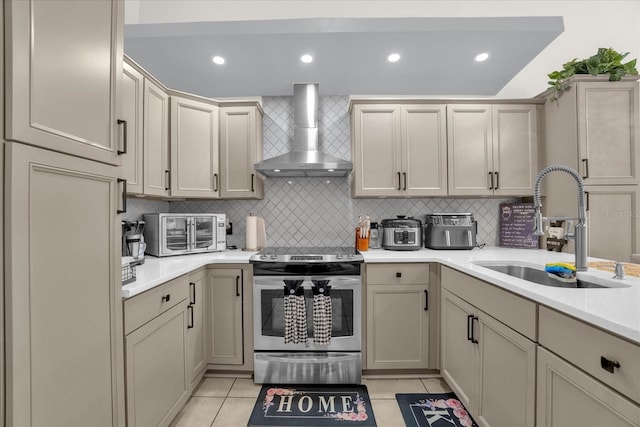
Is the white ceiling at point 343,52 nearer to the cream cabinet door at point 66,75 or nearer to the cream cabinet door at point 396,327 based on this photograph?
the cream cabinet door at point 66,75

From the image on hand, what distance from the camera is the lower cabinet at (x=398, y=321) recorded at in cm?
225

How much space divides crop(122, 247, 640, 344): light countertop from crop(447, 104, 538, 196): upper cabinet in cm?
63

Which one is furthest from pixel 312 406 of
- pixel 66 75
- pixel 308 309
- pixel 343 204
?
pixel 66 75

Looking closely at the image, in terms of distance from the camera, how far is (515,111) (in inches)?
104

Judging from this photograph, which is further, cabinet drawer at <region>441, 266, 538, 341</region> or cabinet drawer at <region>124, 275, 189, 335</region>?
→ cabinet drawer at <region>124, 275, 189, 335</region>

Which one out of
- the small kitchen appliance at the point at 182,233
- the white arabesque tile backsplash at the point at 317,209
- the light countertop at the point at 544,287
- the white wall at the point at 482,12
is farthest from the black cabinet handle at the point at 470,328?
the white wall at the point at 482,12

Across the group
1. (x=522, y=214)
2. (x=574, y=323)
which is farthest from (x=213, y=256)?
(x=522, y=214)

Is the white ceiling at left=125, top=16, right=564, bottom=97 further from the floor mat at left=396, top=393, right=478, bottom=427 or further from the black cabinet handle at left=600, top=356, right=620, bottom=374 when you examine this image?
the floor mat at left=396, top=393, right=478, bottom=427

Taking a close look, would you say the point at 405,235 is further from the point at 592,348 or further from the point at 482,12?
the point at 482,12

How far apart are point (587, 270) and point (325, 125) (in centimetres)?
228

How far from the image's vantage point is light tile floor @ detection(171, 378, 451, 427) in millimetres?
1836

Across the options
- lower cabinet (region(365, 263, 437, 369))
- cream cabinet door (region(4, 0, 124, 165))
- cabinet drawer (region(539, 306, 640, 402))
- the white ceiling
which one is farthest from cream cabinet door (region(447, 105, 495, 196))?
cream cabinet door (region(4, 0, 124, 165))

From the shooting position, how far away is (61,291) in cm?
97

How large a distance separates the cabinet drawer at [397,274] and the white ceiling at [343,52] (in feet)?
5.18
